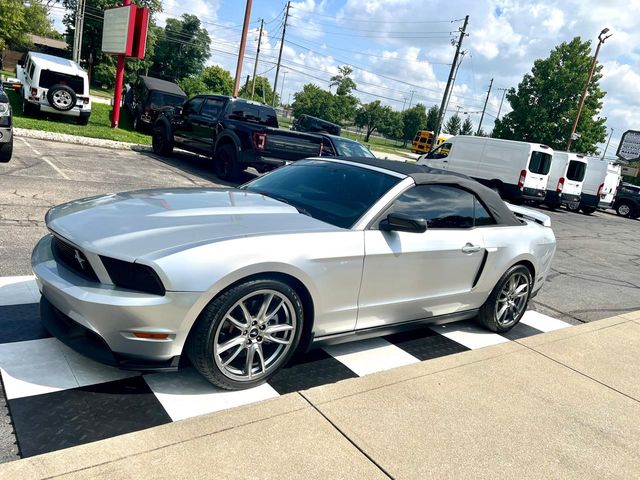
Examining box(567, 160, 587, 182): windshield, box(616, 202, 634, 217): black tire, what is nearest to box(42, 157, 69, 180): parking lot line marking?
box(567, 160, 587, 182): windshield

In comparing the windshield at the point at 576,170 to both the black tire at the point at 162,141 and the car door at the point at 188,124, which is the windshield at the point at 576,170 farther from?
the black tire at the point at 162,141

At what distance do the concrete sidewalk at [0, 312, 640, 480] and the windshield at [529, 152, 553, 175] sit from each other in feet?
52.2

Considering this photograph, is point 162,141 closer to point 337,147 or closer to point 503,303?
point 337,147

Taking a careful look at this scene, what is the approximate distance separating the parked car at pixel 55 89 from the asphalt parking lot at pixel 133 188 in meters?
3.62

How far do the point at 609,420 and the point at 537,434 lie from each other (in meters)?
0.66

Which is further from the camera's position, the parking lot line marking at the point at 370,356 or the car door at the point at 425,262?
the parking lot line marking at the point at 370,356

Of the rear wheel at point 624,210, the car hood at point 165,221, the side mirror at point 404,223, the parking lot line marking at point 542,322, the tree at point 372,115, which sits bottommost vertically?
the parking lot line marking at point 542,322

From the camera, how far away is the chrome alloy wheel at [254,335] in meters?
2.93

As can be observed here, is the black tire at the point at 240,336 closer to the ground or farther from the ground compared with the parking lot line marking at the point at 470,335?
farther from the ground

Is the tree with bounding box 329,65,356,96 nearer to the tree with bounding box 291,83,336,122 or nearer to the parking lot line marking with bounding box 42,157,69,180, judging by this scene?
the tree with bounding box 291,83,336,122

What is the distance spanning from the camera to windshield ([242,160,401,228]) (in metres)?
3.61

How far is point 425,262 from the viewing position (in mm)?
3770

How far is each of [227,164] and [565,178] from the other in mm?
14860

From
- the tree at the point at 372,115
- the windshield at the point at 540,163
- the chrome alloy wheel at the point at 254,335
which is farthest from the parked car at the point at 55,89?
the tree at the point at 372,115
